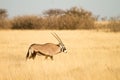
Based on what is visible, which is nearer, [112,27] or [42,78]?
[42,78]

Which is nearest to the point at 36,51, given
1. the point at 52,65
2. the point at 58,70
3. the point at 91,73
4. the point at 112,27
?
the point at 52,65

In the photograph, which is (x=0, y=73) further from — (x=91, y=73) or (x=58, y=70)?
(x=91, y=73)

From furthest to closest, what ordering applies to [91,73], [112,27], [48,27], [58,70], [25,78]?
[48,27] < [112,27] < [58,70] < [91,73] < [25,78]

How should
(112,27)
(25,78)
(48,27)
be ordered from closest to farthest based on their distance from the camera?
(25,78) → (112,27) → (48,27)

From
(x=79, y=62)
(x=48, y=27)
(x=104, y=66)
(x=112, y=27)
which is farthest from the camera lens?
(x=48, y=27)

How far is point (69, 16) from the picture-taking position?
40125mm

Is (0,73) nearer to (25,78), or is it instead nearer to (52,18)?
(25,78)

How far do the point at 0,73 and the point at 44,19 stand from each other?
33.6 metres

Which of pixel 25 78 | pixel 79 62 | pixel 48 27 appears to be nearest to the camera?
pixel 25 78

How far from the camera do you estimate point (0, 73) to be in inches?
287

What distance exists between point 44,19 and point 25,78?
34223 millimetres

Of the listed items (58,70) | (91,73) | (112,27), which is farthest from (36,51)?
(112,27)

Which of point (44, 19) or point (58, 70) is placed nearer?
point (58, 70)

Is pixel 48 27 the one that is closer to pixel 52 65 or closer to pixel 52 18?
pixel 52 18
